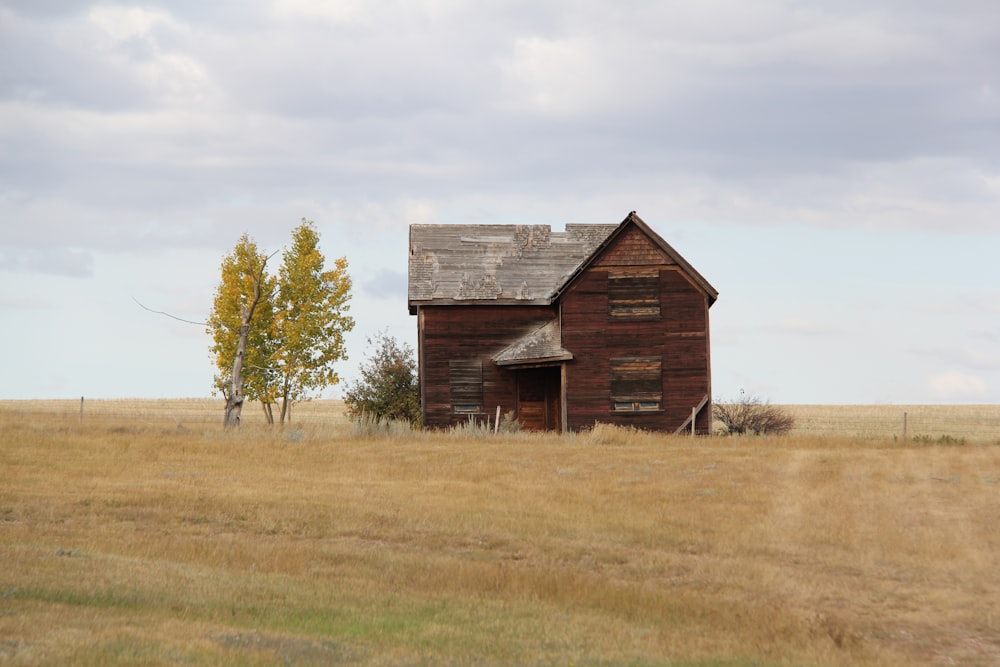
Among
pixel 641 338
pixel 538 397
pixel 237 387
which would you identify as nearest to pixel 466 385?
pixel 538 397

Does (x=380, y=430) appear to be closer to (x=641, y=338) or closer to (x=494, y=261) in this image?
(x=494, y=261)

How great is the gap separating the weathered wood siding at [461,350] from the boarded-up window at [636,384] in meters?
3.96

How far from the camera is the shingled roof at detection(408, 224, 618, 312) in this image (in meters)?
42.8

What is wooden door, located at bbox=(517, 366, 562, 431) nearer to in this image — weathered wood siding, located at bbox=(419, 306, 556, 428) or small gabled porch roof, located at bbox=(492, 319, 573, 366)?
weathered wood siding, located at bbox=(419, 306, 556, 428)

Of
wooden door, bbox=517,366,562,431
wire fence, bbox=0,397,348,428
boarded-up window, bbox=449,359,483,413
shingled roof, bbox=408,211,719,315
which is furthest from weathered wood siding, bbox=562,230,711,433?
wire fence, bbox=0,397,348,428

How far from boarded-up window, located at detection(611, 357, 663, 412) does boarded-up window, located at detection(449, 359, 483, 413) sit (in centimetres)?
504

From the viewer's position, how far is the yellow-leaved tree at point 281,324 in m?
52.4

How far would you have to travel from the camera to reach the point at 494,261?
44.5m

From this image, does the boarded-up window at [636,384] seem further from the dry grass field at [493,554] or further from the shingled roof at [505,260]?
the dry grass field at [493,554]

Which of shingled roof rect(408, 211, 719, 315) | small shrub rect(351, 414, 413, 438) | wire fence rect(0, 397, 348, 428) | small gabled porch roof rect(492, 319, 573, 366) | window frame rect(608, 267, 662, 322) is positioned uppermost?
shingled roof rect(408, 211, 719, 315)

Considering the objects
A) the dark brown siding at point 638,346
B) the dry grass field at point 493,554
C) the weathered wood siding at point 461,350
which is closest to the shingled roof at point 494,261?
the weathered wood siding at point 461,350

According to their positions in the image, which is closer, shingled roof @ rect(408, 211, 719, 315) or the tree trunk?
shingled roof @ rect(408, 211, 719, 315)

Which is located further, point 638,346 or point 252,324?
point 252,324

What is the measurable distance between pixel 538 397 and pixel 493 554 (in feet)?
78.3
